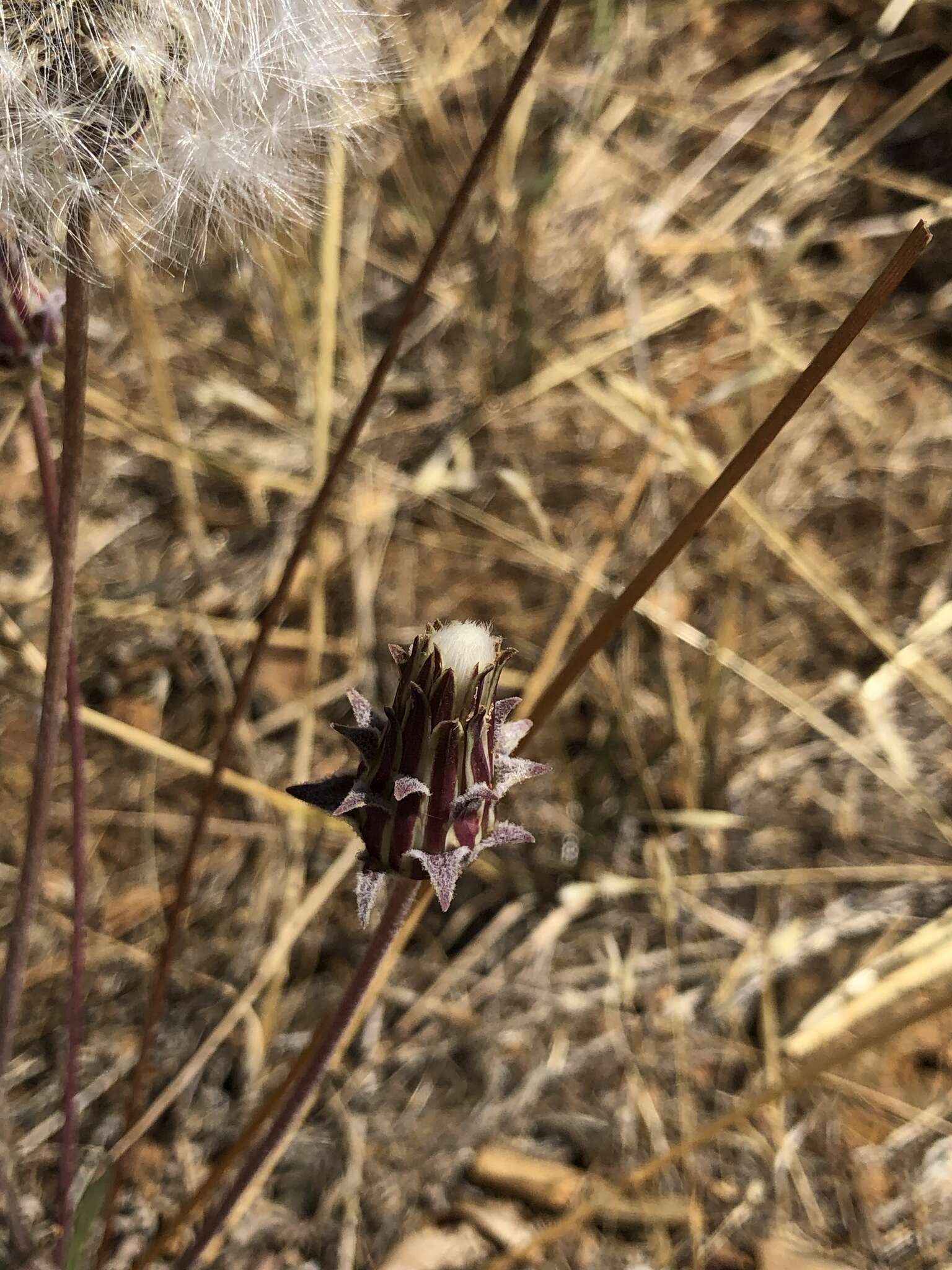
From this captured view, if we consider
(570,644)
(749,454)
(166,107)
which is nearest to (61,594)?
(166,107)

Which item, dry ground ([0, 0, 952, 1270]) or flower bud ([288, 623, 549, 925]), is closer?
flower bud ([288, 623, 549, 925])

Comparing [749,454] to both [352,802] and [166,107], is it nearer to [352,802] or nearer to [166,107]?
[352,802]

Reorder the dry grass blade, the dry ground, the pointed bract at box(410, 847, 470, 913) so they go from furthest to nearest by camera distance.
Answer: the dry ground, the pointed bract at box(410, 847, 470, 913), the dry grass blade

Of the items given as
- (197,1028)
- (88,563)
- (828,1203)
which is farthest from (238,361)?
(828,1203)

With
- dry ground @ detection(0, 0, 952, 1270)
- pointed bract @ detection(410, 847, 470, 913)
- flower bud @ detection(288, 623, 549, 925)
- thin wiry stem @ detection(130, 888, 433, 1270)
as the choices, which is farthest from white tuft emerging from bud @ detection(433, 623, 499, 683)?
dry ground @ detection(0, 0, 952, 1270)

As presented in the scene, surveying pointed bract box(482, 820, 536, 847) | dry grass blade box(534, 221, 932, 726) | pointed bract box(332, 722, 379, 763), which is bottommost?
pointed bract box(482, 820, 536, 847)

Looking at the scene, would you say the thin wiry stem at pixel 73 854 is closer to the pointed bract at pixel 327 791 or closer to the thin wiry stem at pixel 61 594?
the thin wiry stem at pixel 61 594

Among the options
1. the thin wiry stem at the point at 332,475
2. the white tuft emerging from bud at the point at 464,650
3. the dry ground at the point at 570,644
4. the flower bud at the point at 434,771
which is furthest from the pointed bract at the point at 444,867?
the dry ground at the point at 570,644

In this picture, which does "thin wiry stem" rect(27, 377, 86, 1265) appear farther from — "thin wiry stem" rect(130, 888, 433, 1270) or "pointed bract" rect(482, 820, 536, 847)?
"pointed bract" rect(482, 820, 536, 847)
